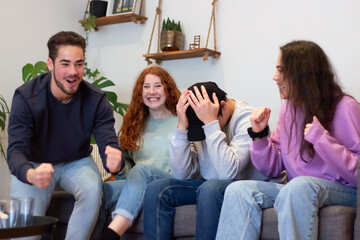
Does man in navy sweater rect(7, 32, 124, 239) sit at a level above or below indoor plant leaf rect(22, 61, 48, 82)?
below

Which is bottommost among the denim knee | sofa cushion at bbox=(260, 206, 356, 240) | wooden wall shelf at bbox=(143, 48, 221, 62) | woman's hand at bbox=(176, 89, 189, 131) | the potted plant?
sofa cushion at bbox=(260, 206, 356, 240)

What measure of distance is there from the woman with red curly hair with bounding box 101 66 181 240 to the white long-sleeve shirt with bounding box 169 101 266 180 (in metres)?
0.19

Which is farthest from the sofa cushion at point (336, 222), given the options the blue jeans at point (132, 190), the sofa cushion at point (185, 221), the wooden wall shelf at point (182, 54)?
the wooden wall shelf at point (182, 54)

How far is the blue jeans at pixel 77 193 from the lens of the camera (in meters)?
2.23

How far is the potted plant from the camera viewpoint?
136 inches

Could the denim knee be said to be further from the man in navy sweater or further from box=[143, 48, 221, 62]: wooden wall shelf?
box=[143, 48, 221, 62]: wooden wall shelf

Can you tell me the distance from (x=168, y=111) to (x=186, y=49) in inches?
37.5

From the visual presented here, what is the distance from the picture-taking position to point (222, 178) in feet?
7.10

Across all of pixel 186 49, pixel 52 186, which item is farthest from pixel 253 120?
pixel 186 49

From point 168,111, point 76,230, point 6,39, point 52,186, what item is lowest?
point 76,230

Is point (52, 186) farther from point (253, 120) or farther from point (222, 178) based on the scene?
point (253, 120)

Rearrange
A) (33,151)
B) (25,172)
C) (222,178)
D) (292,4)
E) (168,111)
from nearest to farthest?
(25,172) < (222,178) < (33,151) < (168,111) < (292,4)

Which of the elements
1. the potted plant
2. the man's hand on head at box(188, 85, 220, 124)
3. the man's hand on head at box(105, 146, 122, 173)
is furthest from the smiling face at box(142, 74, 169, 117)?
the potted plant

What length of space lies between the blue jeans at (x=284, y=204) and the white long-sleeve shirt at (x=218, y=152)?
22 cm
